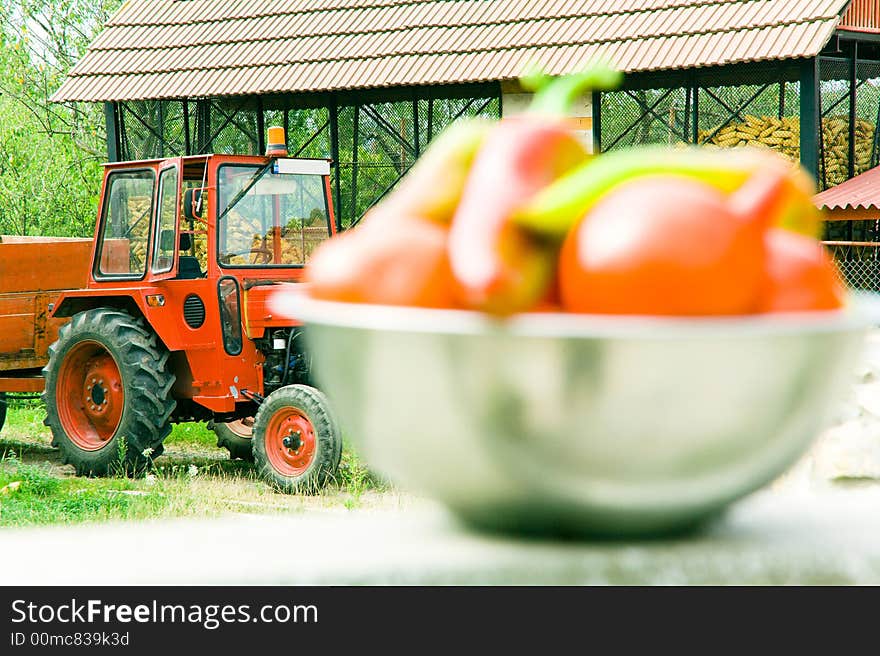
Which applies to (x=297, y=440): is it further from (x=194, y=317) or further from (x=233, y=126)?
(x=233, y=126)

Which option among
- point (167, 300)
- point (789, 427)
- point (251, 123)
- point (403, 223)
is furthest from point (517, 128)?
point (251, 123)

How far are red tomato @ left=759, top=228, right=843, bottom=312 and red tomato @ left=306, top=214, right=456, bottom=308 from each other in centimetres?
28

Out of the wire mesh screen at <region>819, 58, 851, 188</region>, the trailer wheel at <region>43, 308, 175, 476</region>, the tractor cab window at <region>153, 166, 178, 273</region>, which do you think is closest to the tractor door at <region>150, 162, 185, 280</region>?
the tractor cab window at <region>153, 166, 178, 273</region>

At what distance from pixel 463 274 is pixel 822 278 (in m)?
0.34

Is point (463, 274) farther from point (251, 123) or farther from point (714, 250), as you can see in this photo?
point (251, 123)

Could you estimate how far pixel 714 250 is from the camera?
3.36 feet

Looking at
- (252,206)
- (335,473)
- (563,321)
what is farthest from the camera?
(252,206)

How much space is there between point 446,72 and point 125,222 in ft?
17.2

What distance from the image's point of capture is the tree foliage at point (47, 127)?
53.7ft

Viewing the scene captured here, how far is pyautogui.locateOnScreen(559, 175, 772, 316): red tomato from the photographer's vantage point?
3.36 feet

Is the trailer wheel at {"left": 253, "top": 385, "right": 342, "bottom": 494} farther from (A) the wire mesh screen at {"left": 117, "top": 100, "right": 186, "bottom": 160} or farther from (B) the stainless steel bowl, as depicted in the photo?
(A) the wire mesh screen at {"left": 117, "top": 100, "right": 186, "bottom": 160}

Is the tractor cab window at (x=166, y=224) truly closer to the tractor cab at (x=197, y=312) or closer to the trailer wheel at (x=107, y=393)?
the tractor cab at (x=197, y=312)
